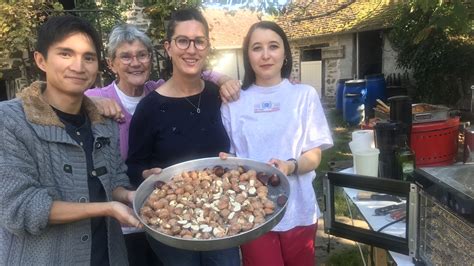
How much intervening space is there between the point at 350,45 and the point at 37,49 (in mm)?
12610

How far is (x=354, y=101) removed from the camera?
10.6 m

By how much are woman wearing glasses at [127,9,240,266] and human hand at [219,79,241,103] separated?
0.12 m

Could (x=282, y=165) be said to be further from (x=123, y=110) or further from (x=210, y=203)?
(x=123, y=110)

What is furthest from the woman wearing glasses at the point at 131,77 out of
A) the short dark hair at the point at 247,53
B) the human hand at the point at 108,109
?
the human hand at the point at 108,109

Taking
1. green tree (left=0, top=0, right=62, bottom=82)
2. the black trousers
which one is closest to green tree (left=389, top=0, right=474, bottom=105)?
green tree (left=0, top=0, right=62, bottom=82)

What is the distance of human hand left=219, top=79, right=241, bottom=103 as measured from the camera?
2.05 m

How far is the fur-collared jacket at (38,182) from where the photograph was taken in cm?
140

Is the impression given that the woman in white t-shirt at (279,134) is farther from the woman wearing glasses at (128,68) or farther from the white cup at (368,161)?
the white cup at (368,161)

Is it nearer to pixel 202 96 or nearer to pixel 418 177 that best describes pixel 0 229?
pixel 202 96

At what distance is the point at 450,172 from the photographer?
60.1 inches

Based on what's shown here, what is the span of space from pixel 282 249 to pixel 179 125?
792mm

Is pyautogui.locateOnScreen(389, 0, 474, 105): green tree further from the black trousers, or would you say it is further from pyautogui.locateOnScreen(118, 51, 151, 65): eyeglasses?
the black trousers

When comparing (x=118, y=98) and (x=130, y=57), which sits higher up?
(x=130, y=57)

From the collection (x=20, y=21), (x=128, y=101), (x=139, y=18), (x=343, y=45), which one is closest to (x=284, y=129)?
(x=128, y=101)
